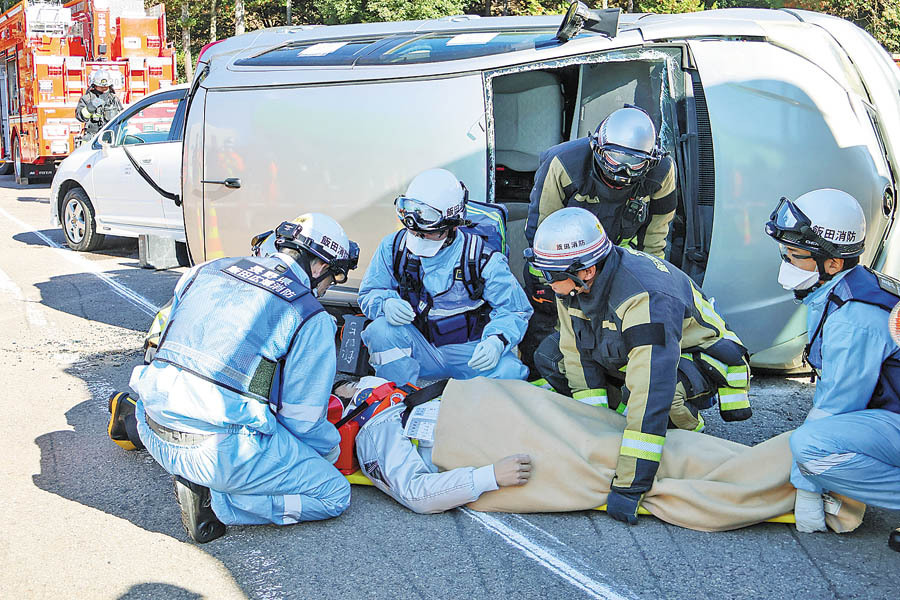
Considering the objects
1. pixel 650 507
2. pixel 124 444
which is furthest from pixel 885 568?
pixel 124 444

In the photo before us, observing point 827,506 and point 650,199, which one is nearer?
point 827,506

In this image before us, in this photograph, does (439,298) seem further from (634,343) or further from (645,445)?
(645,445)

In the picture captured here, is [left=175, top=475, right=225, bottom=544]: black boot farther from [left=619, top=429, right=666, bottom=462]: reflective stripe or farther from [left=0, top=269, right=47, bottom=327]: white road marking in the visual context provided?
[left=0, top=269, right=47, bottom=327]: white road marking

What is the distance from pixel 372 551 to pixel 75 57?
15430mm

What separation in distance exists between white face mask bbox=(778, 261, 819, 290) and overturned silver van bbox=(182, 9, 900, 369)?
138 centimetres

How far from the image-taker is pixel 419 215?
4738mm

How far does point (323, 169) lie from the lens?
569 cm

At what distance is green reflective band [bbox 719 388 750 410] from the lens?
13.4ft

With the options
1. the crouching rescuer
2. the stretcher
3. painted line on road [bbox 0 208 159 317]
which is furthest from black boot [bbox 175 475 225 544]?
painted line on road [bbox 0 208 159 317]

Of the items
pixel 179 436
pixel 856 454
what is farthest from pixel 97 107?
pixel 856 454

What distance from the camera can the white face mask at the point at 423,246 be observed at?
493 cm

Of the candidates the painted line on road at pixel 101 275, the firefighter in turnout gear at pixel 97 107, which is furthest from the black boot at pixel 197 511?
the firefighter in turnout gear at pixel 97 107

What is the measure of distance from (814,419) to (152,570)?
103 inches

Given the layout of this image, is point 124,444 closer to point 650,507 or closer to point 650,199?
point 650,507
